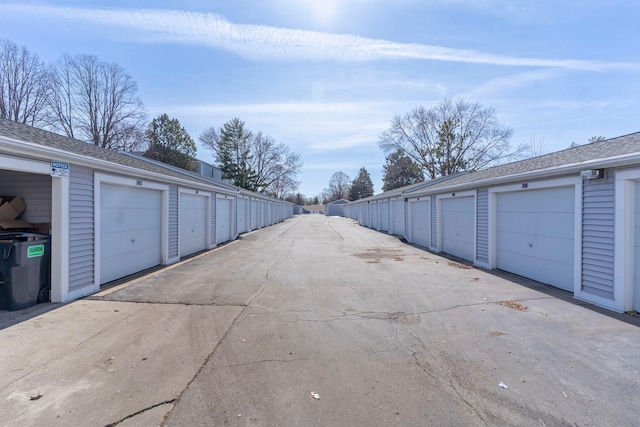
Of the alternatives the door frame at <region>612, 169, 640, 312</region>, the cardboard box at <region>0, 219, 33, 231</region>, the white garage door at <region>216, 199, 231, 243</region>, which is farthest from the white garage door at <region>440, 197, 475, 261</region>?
the cardboard box at <region>0, 219, 33, 231</region>

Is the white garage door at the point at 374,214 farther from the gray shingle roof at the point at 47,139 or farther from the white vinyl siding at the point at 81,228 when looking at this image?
the white vinyl siding at the point at 81,228

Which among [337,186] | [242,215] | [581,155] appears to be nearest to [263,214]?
[242,215]

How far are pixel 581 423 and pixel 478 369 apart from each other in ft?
3.10

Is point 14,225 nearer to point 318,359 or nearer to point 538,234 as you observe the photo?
point 318,359

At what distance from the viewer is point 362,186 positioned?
81188 mm

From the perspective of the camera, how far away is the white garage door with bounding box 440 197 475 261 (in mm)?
10789

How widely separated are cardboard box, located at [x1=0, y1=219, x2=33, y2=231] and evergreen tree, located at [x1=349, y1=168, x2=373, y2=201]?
75563 mm

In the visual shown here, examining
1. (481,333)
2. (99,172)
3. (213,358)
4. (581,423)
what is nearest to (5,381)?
(213,358)

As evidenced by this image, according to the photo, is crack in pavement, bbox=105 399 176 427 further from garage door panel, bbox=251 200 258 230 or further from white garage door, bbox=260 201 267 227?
white garage door, bbox=260 201 267 227

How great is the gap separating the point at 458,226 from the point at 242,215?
46.7 ft

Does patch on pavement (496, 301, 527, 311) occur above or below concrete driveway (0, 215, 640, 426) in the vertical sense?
above

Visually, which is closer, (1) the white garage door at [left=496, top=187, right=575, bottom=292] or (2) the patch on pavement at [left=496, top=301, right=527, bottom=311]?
(2) the patch on pavement at [left=496, top=301, right=527, bottom=311]

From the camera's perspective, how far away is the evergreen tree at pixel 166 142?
31.8 meters

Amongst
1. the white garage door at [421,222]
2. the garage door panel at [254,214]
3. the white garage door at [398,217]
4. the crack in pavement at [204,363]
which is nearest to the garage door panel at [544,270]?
the white garage door at [421,222]
